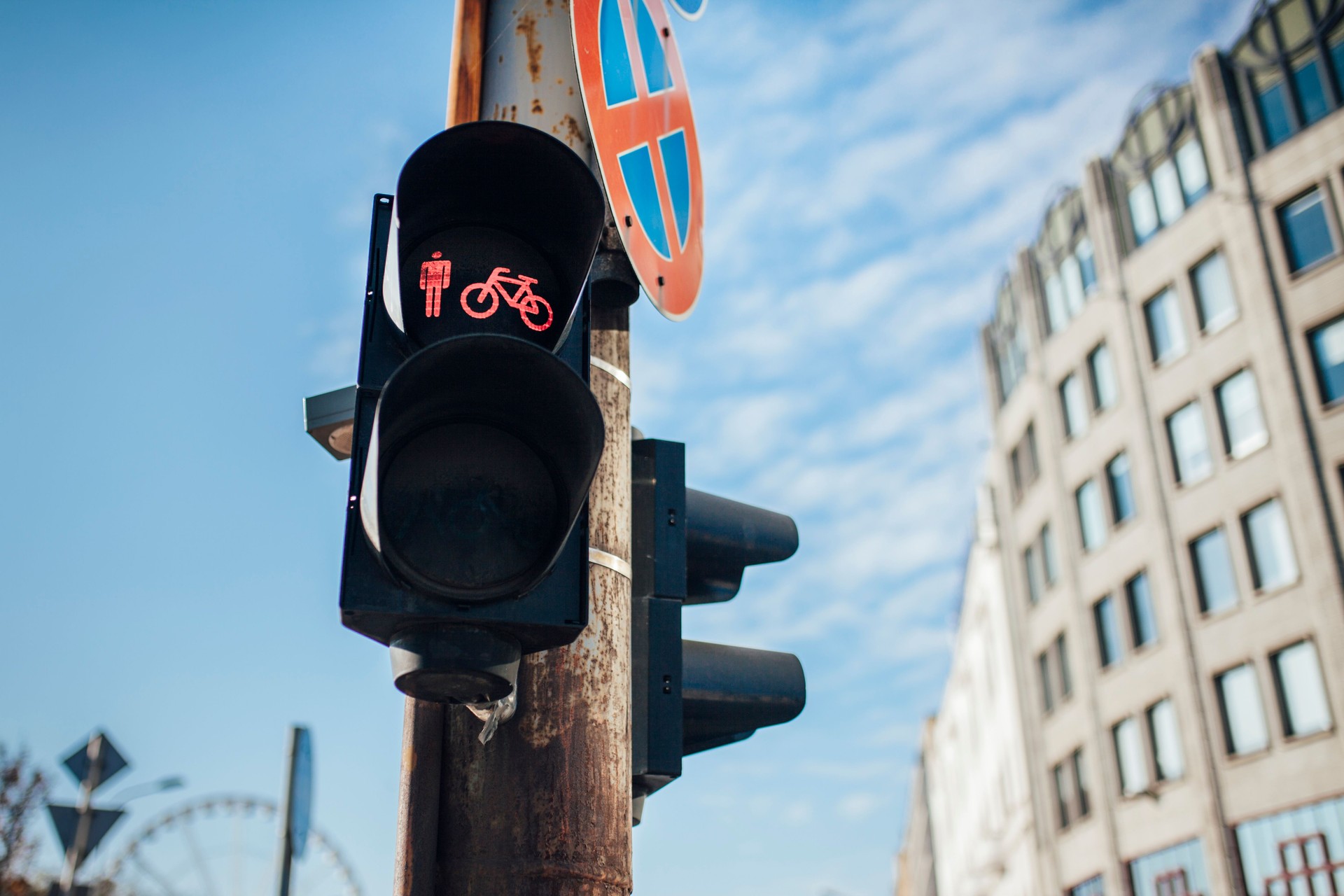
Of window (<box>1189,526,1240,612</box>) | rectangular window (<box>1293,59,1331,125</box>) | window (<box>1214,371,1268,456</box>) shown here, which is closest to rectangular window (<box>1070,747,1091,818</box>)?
window (<box>1189,526,1240,612</box>)

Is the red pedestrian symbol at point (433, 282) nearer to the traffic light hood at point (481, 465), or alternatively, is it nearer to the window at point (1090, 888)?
the traffic light hood at point (481, 465)

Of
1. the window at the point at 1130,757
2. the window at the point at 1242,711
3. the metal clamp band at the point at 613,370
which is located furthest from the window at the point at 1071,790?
the metal clamp band at the point at 613,370

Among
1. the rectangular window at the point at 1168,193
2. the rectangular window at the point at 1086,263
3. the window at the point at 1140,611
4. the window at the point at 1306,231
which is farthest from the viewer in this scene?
the rectangular window at the point at 1086,263

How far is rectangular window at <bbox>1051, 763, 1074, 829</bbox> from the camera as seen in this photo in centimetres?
3322

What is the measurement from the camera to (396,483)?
193 centimetres

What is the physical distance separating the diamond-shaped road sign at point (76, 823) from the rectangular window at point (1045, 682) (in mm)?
29409

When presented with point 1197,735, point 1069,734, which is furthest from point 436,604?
point 1069,734

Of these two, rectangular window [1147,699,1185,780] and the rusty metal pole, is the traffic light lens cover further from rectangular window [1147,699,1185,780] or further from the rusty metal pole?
rectangular window [1147,699,1185,780]

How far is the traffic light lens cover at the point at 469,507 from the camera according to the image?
190 centimetres

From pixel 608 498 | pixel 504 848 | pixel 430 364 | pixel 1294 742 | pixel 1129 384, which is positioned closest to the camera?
pixel 430 364

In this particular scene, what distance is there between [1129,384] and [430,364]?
3155cm

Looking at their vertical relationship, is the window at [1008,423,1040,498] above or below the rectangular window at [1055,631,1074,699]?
above

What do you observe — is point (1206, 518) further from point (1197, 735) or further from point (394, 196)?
point (394, 196)

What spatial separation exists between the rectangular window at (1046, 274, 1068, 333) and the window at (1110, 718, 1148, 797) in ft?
37.2
